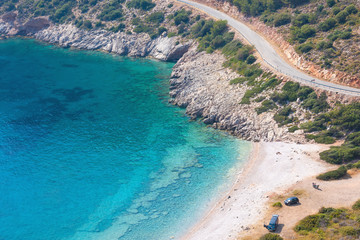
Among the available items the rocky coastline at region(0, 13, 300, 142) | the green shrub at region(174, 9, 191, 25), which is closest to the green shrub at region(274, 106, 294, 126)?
the rocky coastline at region(0, 13, 300, 142)

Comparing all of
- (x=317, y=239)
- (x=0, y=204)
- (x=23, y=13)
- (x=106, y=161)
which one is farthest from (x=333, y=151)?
(x=23, y=13)

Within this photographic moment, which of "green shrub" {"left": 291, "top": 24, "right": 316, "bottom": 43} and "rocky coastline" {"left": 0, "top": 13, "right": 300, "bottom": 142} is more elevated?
"green shrub" {"left": 291, "top": 24, "right": 316, "bottom": 43}

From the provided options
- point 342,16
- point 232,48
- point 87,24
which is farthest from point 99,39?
point 342,16

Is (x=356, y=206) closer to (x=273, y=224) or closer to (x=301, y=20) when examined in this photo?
(x=273, y=224)

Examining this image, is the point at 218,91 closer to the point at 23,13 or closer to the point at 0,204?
the point at 0,204

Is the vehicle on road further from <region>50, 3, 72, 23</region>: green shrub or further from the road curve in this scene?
<region>50, 3, 72, 23</region>: green shrub

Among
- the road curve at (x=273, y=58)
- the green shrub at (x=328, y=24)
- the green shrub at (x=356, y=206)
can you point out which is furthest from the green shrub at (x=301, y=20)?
the green shrub at (x=356, y=206)

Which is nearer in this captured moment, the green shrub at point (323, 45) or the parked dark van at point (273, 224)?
the parked dark van at point (273, 224)

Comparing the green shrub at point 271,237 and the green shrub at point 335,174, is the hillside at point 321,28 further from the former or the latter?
the green shrub at point 271,237
